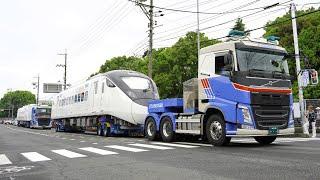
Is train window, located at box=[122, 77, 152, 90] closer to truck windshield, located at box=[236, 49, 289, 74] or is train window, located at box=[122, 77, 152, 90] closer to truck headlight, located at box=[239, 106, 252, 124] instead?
truck windshield, located at box=[236, 49, 289, 74]

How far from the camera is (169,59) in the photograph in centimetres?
5128

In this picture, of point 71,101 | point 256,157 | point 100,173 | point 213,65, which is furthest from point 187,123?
point 71,101

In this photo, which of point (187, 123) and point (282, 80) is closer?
point (282, 80)

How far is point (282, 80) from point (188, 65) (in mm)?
35216

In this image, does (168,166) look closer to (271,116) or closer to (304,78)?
(271,116)

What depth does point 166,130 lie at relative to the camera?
60.2 ft

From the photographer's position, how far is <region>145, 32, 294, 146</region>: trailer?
46.5 feet

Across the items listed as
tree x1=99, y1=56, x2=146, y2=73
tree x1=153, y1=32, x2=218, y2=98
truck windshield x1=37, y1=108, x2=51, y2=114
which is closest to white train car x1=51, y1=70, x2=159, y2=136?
tree x1=153, y1=32, x2=218, y2=98

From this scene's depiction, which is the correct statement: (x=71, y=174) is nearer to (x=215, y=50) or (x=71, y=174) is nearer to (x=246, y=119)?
(x=246, y=119)

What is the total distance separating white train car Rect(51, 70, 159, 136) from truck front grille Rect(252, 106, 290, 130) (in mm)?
9704

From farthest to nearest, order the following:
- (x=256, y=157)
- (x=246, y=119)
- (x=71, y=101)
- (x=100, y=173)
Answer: (x=71, y=101) → (x=246, y=119) → (x=256, y=157) → (x=100, y=173)

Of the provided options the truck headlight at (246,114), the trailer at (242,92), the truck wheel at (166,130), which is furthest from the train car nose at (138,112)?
the truck headlight at (246,114)

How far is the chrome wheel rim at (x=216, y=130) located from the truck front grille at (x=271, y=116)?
50.0 inches

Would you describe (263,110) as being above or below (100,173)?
above
